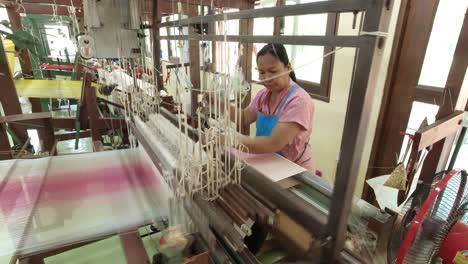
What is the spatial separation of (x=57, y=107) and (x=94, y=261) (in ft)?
13.7

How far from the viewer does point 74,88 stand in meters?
2.93

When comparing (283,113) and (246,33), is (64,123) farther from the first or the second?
(283,113)

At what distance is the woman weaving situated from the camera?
1.18 metres

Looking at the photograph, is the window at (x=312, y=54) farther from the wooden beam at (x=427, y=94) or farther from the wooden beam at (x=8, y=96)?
the wooden beam at (x=8, y=96)

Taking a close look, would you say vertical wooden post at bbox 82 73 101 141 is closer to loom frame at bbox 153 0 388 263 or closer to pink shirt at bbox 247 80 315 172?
pink shirt at bbox 247 80 315 172

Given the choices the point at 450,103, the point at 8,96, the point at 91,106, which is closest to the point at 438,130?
the point at 450,103

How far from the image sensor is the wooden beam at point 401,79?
68.2 inches

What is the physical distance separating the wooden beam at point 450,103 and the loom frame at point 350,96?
2.43ft

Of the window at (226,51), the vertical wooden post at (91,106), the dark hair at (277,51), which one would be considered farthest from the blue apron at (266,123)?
the vertical wooden post at (91,106)

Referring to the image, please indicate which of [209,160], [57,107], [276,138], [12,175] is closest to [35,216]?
[12,175]

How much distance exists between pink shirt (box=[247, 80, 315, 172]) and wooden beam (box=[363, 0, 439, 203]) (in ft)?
3.25

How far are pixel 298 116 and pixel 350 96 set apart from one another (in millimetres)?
769

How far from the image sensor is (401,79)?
6.25 feet

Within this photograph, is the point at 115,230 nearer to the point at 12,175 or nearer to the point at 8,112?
the point at 12,175
